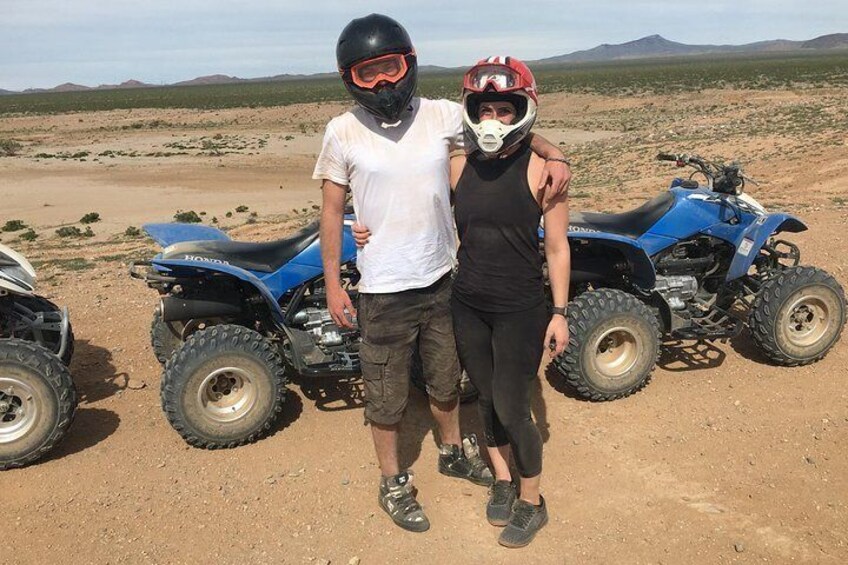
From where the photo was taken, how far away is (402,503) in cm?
341

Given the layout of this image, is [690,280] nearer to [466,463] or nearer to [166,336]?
[466,463]

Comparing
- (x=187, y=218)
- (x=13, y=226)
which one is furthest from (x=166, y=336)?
(x=13, y=226)

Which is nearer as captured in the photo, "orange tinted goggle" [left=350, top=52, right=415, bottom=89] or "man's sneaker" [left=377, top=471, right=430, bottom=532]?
"orange tinted goggle" [left=350, top=52, right=415, bottom=89]

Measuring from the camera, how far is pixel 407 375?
3.32 m

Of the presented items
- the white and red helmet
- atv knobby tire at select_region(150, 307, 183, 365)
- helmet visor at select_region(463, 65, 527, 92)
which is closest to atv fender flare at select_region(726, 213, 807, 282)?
the white and red helmet

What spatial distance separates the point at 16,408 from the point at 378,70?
9.19 feet

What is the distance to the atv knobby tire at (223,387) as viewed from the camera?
13.1ft

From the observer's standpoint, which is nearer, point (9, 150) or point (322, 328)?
point (322, 328)

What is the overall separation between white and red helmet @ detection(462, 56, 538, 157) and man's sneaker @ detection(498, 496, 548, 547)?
1.64 meters

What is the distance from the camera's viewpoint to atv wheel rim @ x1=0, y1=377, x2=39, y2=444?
3838 millimetres

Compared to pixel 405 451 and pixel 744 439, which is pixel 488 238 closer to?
pixel 405 451

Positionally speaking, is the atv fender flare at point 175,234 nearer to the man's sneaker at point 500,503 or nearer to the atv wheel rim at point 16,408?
the atv wheel rim at point 16,408

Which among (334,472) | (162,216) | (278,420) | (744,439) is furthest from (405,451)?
(162,216)

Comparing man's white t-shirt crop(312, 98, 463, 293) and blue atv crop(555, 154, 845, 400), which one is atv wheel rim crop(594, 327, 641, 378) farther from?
man's white t-shirt crop(312, 98, 463, 293)
